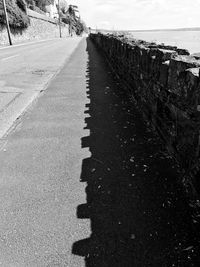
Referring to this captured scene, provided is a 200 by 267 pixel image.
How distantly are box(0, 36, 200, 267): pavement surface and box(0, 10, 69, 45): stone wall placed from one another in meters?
36.6

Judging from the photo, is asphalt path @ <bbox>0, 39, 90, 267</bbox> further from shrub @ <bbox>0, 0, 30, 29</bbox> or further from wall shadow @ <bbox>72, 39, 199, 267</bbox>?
shrub @ <bbox>0, 0, 30, 29</bbox>

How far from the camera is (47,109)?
6.57 metres

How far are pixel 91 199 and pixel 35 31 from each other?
57649mm

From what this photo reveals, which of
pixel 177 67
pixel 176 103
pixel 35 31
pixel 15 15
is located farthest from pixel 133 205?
pixel 35 31

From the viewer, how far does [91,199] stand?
3.06 meters

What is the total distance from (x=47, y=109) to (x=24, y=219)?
4.16m

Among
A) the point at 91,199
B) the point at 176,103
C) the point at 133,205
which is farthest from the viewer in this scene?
the point at 176,103

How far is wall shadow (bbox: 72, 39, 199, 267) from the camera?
230cm

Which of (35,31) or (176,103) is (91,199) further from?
(35,31)

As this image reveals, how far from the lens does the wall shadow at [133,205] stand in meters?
2.30

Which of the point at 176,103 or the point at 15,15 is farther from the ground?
the point at 15,15

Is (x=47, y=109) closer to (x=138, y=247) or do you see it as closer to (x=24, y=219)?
(x=24, y=219)

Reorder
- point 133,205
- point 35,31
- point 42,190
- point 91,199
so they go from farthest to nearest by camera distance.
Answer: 1. point 35,31
2. point 42,190
3. point 91,199
4. point 133,205

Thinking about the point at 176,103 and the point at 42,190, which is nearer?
the point at 42,190
